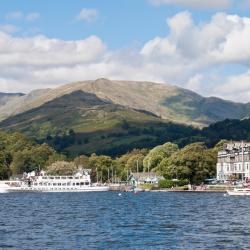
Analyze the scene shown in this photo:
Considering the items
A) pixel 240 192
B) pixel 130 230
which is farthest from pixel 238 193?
pixel 130 230

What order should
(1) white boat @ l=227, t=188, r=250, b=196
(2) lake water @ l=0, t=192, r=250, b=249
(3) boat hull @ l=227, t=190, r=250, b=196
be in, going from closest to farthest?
(2) lake water @ l=0, t=192, r=250, b=249 → (3) boat hull @ l=227, t=190, r=250, b=196 → (1) white boat @ l=227, t=188, r=250, b=196

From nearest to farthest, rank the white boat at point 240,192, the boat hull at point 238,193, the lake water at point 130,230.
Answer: the lake water at point 130,230, the boat hull at point 238,193, the white boat at point 240,192

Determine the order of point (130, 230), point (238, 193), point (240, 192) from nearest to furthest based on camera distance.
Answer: point (130, 230)
point (238, 193)
point (240, 192)

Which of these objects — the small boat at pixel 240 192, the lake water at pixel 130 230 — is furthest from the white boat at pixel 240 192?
the lake water at pixel 130 230

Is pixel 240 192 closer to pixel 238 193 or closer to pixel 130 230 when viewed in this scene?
pixel 238 193

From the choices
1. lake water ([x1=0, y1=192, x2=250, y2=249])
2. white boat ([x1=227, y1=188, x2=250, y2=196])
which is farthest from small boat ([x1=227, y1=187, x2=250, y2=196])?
lake water ([x1=0, y1=192, x2=250, y2=249])

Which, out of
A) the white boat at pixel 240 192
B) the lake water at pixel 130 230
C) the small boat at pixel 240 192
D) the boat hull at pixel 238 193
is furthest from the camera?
the white boat at pixel 240 192

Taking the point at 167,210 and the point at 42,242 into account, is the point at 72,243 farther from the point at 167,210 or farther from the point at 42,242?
the point at 167,210

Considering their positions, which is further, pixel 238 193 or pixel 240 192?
pixel 240 192

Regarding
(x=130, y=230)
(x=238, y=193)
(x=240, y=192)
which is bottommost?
(x=130, y=230)

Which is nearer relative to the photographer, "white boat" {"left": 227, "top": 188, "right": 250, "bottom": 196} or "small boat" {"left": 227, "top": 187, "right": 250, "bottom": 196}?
"small boat" {"left": 227, "top": 187, "right": 250, "bottom": 196}

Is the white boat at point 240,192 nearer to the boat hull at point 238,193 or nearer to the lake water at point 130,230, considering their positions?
the boat hull at point 238,193

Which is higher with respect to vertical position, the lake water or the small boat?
the small boat

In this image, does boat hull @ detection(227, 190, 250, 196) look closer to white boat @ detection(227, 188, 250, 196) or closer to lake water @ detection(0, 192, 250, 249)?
white boat @ detection(227, 188, 250, 196)
